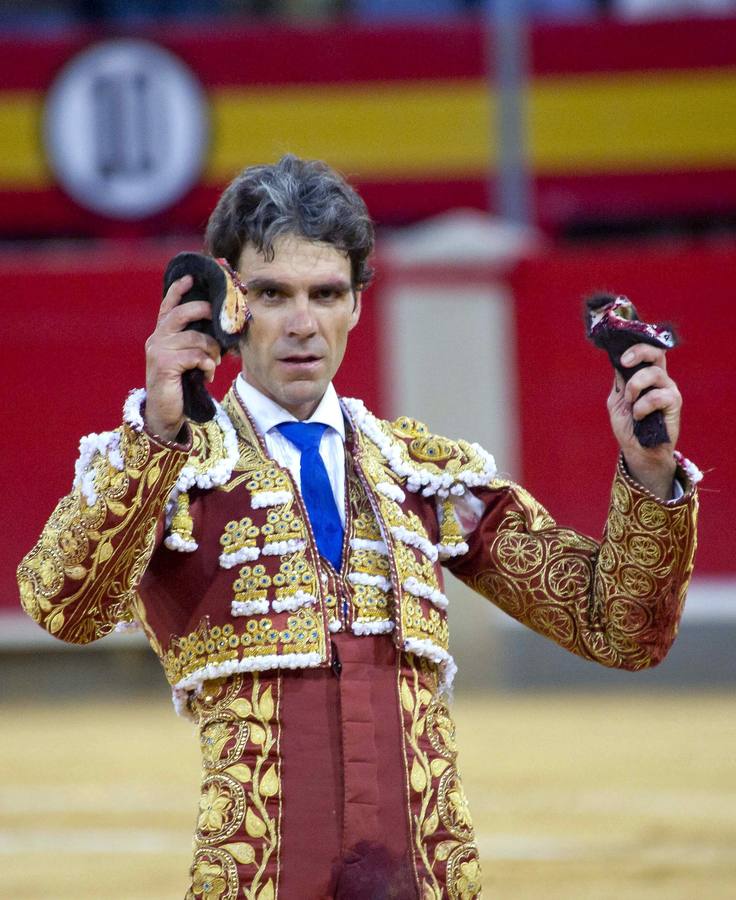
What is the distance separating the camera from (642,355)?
1934 millimetres

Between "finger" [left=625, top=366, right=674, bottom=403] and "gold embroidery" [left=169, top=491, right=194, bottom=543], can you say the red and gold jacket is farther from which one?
"finger" [left=625, top=366, right=674, bottom=403]

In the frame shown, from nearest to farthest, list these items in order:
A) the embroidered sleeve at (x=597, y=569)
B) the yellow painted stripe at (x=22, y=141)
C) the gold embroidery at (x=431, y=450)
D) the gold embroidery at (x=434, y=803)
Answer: the gold embroidery at (x=434, y=803), the embroidered sleeve at (x=597, y=569), the gold embroidery at (x=431, y=450), the yellow painted stripe at (x=22, y=141)

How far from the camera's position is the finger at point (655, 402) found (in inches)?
75.7

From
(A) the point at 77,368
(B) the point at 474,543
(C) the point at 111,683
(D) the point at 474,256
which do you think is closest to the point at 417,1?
(D) the point at 474,256

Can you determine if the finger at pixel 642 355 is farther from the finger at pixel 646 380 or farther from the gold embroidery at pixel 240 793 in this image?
the gold embroidery at pixel 240 793

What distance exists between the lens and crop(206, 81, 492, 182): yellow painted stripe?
382 inches

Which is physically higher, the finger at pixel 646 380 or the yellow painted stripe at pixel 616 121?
the yellow painted stripe at pixel 616 121

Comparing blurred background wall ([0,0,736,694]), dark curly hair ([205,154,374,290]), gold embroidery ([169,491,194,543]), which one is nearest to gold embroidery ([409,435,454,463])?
dark curly hair ([205,154,374,290])

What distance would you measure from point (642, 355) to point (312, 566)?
42cm

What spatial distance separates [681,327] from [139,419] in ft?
19.1

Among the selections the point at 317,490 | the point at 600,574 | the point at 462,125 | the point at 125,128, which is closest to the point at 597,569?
the point at 600,574

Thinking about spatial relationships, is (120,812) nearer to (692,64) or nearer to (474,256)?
(474,256)

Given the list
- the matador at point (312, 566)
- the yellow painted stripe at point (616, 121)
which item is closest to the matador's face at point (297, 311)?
the matador at point (312, 566)

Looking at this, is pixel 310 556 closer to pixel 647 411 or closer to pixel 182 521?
pixel 182 521
